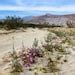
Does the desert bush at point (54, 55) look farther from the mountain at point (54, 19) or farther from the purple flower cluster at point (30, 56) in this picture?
the mountain at point (54, 19)

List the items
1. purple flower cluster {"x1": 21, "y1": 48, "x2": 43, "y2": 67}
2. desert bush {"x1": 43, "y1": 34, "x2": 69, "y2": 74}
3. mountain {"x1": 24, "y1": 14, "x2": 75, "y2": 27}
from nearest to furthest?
desert bush {"x1": 43, "y1": 34, "x2": 69, "y2": 74}
purple flower cluster {"x1": 21, "y1": 48, "x2": 43, "y2": 67}
mountain {"x1": 24, "y1": 14, "x2": 75, "y2": 27}

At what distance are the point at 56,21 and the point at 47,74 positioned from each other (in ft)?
57.0

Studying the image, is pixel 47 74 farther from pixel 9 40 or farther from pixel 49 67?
pixel 9 40

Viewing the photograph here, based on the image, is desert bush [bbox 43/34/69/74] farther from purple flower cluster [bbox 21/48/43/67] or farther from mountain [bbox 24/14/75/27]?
mountain [bbox 24/14/75/27]

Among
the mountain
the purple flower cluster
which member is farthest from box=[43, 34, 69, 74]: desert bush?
the mountain

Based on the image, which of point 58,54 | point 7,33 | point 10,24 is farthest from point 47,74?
point 10,24

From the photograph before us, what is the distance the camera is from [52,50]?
8.27 metres

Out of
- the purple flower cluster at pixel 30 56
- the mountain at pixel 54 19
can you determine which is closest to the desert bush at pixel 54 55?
the purple flower cluster at pixel 30 56

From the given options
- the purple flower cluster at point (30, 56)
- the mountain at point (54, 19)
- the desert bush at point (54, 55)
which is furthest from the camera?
the mountain at point (54, 19)

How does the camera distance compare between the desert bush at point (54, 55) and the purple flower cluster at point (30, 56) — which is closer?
the desert bush at point (54, 55)

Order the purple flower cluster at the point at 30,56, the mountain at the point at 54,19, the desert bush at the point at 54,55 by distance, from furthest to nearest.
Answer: the mountain at the point at 54,19
the purple flower cluster at the point at 30,56
the desert bush at the point at 54,55

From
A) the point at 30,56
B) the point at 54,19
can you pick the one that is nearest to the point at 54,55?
the point at 30,56

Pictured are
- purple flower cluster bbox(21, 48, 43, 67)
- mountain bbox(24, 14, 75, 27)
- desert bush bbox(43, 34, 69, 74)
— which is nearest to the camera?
desert bush bbox(43, 34, 69, 74)

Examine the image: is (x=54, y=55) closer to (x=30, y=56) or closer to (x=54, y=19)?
(x=30, y=56)
